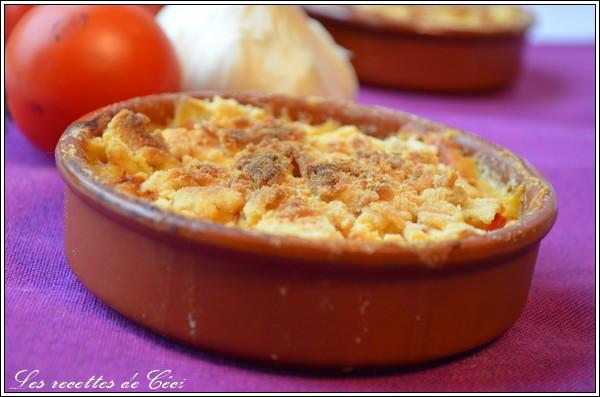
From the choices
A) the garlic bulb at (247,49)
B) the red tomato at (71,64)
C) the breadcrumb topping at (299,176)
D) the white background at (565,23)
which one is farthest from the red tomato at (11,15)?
the white background at (565,23)

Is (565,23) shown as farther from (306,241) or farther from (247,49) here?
(306,241)

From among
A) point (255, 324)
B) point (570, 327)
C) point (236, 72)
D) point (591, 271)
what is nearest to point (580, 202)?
point (591, 271)

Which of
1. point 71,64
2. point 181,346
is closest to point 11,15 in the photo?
point 71,64

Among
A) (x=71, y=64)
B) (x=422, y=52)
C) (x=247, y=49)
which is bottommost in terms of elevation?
(x=422, y=52)

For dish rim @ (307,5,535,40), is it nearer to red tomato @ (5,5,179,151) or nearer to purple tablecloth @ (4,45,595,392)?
purple tablecloth @ (4,45,595,392)

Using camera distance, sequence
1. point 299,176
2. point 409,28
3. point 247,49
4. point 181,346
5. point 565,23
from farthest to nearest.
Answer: point 565,23 < point 409,28 < point 247,49 < point 299,176 < point 181,346

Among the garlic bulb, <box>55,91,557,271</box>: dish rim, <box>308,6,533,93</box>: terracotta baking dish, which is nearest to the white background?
<box>308,6,533,93</box>: terracotta baking dish

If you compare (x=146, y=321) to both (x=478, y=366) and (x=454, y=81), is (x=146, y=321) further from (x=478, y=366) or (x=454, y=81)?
(x=454, y=81)
